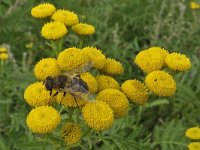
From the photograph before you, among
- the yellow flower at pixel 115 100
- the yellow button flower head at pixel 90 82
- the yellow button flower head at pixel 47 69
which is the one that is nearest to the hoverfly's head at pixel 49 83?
the yellow button flower head at pixel 47 69

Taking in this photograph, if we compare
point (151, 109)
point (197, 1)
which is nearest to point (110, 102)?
point (151, 109)

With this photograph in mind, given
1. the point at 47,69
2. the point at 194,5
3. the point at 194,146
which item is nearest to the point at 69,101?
the point at 47,69

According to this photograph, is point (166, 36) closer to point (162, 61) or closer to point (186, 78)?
point (186, 78)

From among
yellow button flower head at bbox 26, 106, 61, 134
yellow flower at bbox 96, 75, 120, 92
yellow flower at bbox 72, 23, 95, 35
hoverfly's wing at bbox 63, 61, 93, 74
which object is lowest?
yellow button flower head at bbox 26, 106, 61, 134

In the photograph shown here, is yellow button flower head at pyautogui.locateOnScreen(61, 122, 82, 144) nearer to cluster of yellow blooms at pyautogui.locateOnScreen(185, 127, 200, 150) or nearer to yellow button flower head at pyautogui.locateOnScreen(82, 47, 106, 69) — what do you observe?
yellow button flower head at pyautogui.locateOnScreen(82, 47, 106, 69)

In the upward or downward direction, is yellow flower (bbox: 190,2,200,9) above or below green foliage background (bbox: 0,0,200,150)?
above

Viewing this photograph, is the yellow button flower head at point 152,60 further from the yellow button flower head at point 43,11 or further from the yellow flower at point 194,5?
the yellow flower at point 194,5

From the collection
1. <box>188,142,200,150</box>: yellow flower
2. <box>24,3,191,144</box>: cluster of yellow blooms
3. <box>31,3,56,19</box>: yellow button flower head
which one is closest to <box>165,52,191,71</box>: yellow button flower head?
<box>24,3,191,144</box>: cluster of yellow blooms
